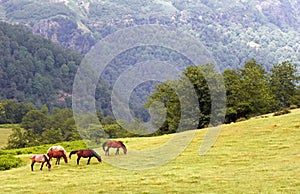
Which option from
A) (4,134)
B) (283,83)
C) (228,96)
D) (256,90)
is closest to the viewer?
(228,96)

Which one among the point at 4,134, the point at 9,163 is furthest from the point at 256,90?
the point at 4,134

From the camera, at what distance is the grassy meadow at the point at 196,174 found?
16344 mm

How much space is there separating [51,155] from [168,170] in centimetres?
742

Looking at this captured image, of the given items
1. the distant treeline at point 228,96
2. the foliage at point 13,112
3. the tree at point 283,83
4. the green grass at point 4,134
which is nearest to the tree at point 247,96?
the distant treeline at point 228,96

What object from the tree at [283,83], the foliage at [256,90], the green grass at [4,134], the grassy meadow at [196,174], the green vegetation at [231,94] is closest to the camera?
the grassy meadow at [196,174]

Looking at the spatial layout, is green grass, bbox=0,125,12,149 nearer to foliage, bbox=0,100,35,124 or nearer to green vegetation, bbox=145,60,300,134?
foliage, bbox=0,100,35,124

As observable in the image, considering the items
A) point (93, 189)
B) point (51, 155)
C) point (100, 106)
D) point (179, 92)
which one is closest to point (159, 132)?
point (179, 92)

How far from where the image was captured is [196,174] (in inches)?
757

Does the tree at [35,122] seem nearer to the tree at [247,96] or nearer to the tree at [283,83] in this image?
the tree at [247,96]

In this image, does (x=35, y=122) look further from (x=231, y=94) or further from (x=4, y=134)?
(x=231, y=94)

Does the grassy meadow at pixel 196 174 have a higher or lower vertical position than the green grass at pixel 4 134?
lower

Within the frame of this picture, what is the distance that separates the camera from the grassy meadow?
16.3 meters

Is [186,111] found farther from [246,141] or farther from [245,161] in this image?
[245,161]

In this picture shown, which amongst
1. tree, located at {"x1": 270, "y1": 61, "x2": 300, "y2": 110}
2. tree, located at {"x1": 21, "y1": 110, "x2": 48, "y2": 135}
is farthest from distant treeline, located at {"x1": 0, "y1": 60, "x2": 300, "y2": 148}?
tree, located at {"x1": 21, "y1": 110, "x2": 48, "y2": 135}
